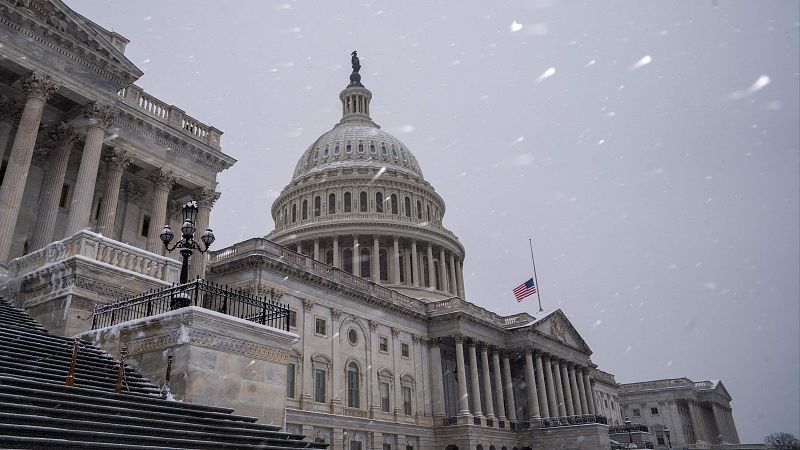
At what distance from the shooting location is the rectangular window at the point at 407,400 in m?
48.8

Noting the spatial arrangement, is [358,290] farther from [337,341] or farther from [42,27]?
[42,27]

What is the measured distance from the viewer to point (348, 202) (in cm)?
7956

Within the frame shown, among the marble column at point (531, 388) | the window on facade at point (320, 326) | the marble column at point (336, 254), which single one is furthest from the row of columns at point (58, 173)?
the marble column at point (336, 254)

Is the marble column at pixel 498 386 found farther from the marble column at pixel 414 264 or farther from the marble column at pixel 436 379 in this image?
the marble column at pixel 414 264

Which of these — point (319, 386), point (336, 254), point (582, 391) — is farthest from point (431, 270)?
point (319, 386)

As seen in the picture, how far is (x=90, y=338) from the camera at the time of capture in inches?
656

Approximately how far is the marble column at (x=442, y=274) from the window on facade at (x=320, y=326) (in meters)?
33.1

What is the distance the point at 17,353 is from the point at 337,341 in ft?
101

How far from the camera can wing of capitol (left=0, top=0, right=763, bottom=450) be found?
13.9m

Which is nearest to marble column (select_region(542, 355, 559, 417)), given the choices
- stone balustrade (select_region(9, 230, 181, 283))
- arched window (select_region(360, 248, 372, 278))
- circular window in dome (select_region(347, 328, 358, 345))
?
arched window (select_region(360, 248, 372, 278))

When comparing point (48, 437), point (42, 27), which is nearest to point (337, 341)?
point (42, 27)

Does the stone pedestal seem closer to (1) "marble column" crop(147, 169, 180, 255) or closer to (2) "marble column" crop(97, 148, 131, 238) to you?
(2) "marble column" crop(97, 148, 131, 238)

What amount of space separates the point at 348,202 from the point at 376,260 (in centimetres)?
1168

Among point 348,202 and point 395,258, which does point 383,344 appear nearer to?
point 395,258
